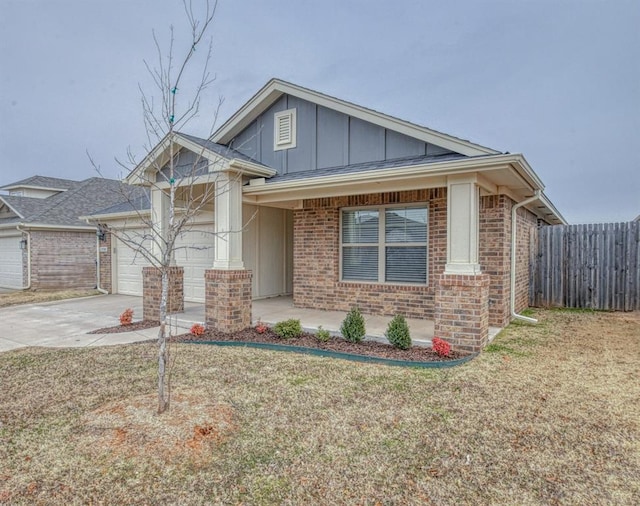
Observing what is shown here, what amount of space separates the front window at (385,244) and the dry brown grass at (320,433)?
117 inches

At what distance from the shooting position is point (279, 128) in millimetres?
8539

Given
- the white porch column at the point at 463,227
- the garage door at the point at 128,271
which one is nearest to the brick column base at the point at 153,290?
the garage door at the point at 128,271

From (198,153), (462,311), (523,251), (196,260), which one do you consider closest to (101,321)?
(196,260)

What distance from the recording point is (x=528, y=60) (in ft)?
57.0

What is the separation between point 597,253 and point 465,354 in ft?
21.9

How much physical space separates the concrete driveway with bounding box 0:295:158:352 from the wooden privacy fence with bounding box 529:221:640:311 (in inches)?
380

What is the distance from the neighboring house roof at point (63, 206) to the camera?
14805mm

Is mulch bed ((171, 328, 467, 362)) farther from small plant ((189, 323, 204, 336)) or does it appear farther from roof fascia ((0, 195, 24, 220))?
roof fascia ((0, 195, 24, 220))

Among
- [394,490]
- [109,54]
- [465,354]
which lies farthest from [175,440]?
[109,54]

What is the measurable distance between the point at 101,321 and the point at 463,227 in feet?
25.1

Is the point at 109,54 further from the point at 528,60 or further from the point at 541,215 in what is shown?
the point at 528,60

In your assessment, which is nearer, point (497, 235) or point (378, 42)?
point (497, 235)

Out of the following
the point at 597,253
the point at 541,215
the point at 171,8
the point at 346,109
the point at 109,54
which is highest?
the point at 109,54

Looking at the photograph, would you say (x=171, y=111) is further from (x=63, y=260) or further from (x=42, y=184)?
(x=42, y=184)
